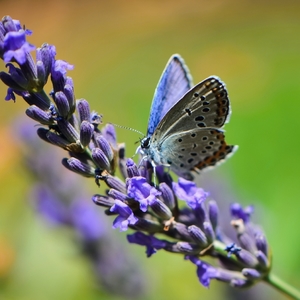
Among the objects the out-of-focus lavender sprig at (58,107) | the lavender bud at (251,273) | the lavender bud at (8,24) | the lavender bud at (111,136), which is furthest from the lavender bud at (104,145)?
the lavender bud at (251,273)

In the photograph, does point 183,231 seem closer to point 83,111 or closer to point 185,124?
point 185,124

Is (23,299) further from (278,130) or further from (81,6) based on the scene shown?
(81,6)

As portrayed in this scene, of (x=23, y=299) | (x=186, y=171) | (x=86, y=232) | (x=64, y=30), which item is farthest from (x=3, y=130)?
(x=186, y=171)

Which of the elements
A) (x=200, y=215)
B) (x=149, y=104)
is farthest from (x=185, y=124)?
(x=149, y=104)

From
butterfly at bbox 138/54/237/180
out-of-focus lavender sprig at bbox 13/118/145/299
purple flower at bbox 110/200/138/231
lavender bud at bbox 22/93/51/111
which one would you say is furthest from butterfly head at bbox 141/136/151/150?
out-of-focus lavender sprig at bbox 13/118/145/299

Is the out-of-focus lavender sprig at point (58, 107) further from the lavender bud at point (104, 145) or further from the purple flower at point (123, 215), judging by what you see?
the purple flower at point (123, 215)
